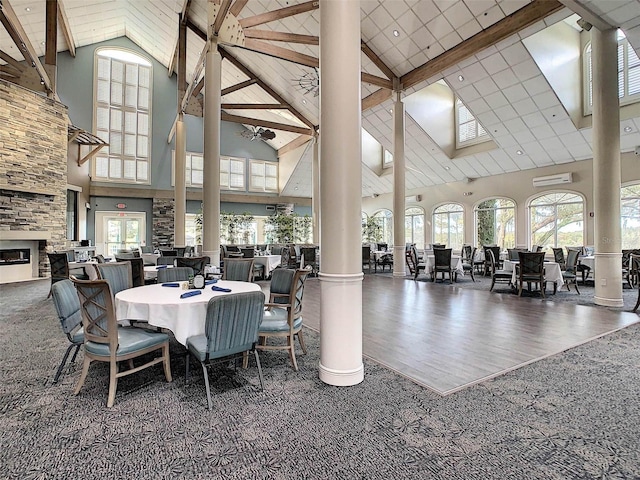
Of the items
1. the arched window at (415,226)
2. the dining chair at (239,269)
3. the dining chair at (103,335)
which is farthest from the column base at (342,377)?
the arched window at (415,226)

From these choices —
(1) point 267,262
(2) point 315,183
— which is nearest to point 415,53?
(2) point 315,183

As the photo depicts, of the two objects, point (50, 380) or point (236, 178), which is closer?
point (50, 380)

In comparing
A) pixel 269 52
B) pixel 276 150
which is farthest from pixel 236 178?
pixel 269 52

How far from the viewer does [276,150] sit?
1722 centimetres

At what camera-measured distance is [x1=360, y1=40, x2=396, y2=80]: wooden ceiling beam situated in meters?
9.12

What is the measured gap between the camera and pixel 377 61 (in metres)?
9.46

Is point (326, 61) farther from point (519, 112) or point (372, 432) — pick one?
point (519, 112)

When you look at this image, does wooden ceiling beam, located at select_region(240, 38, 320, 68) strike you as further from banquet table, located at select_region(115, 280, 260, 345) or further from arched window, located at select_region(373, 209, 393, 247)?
arched window, located at select_region(373, 209, 393, 247)

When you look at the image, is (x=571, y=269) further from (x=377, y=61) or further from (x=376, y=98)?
(x=377, y=61)

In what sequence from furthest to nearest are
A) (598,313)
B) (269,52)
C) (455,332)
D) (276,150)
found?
1. (276,150)
2. (269,52)
3. (598,313)
4. (455,332)

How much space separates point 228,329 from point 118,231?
13.5m

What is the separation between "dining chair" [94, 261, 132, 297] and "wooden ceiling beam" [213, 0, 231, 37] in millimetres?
4857

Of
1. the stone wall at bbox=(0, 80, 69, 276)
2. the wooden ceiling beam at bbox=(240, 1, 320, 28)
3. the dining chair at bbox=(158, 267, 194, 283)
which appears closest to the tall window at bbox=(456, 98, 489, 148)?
the wooden ceiling beam at bbox=(240, 1, 320, 28)

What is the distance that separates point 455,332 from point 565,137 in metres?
8.06
